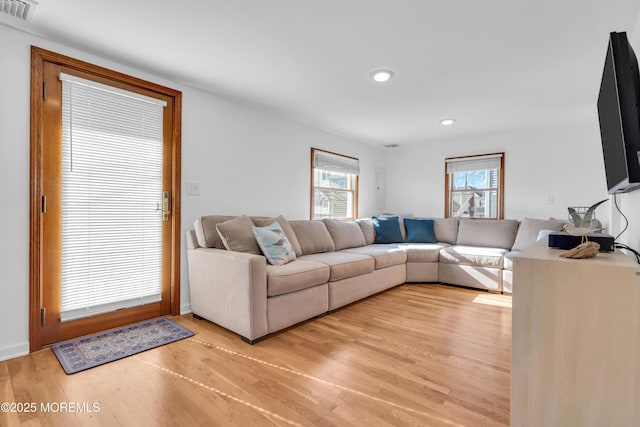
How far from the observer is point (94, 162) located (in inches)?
93.3

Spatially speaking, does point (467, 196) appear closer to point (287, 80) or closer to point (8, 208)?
point (287, 80)

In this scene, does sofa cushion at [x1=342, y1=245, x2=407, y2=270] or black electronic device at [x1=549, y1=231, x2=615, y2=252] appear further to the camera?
sofa cushion at [x1=342, y1=245, x2=407, y2=270]

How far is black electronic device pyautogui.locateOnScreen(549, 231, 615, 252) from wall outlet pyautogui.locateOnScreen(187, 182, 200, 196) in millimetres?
2781

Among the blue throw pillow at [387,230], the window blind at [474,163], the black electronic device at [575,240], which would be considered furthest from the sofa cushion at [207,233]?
the window blind at [474,163]

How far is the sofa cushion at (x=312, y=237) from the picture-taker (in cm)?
347

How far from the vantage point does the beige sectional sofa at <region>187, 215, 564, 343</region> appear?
→ 7.66 ft

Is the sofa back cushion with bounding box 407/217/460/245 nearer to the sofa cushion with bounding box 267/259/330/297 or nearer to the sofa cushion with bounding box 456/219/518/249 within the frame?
the sofa cushion with bounding box 456/219/518/249

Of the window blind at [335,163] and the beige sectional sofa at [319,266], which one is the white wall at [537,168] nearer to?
the beige sectional sofa at [319,266]

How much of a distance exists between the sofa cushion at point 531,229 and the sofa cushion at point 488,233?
0.12 metres

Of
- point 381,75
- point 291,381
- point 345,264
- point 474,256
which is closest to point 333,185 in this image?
point 345,264

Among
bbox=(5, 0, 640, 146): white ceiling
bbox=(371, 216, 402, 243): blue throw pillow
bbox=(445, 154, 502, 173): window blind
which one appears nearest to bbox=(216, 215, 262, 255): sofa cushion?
bbox=(5, 0, 640, 146): white ceiling

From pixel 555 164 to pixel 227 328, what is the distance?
15.3ft

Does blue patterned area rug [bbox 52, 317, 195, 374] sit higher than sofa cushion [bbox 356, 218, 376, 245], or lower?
lower

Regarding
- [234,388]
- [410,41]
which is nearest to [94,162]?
[234,388]
